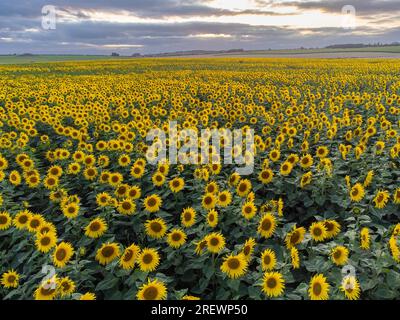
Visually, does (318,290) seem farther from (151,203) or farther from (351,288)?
(151,203)

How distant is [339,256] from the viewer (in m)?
3.57

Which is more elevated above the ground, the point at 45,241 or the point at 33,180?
the point at 33,180

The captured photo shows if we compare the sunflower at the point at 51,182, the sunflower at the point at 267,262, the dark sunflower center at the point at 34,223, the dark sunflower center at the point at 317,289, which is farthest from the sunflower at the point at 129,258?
the sunflower at the point at 51,182

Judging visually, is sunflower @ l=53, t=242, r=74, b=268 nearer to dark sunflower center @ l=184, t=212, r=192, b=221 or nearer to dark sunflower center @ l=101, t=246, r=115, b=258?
dark sunflower center @ l=101, t=246, r=115, b=258

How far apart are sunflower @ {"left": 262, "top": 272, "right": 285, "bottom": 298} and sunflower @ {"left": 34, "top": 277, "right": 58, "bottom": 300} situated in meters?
1.99

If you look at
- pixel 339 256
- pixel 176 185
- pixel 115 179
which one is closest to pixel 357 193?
pixel 339 256

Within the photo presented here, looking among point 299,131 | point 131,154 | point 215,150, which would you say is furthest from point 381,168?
point 131,154

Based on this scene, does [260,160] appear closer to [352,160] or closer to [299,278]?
[352,160]

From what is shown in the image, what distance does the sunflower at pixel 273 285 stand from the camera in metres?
3.32

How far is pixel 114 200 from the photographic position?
17.1 feet

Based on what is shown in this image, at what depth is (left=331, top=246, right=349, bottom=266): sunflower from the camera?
354cm

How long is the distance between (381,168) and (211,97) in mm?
11037

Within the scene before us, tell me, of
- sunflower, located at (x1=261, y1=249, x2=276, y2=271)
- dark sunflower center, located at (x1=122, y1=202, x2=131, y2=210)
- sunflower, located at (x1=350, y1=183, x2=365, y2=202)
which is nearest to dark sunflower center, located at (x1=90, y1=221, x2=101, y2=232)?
dark sunflower center, located at (x1=122, y1=202, x2=131, y2=210)

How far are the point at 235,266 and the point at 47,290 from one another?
186 centimetres
